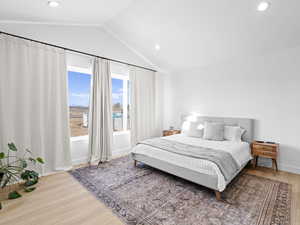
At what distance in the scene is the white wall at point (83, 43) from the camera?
9.02 feet

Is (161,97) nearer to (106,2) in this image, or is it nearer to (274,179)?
(106,2)

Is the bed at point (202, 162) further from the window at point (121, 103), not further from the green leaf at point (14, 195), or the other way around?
the green leaf at point (14, 195)

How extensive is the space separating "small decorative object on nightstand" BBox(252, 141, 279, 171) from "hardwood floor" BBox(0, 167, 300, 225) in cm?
54

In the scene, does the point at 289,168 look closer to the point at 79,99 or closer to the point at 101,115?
the point at 101,115

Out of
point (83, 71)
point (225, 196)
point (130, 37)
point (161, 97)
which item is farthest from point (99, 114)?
point (225, 196)

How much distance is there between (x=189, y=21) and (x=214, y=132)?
235cm

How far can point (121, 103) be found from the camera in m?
4.57

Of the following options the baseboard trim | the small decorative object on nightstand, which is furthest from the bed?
the baseboard trim

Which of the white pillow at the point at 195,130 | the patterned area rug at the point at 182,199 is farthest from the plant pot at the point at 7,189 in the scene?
the white pillow at the point at 195,130

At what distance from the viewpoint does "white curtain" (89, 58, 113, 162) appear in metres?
3.47

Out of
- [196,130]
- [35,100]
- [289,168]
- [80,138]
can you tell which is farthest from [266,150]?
[35,100]

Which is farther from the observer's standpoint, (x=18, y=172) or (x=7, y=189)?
(x=18, y=172)

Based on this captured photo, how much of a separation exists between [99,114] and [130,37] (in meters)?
2.05

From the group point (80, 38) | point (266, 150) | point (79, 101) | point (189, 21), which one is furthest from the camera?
point (79, 101)
